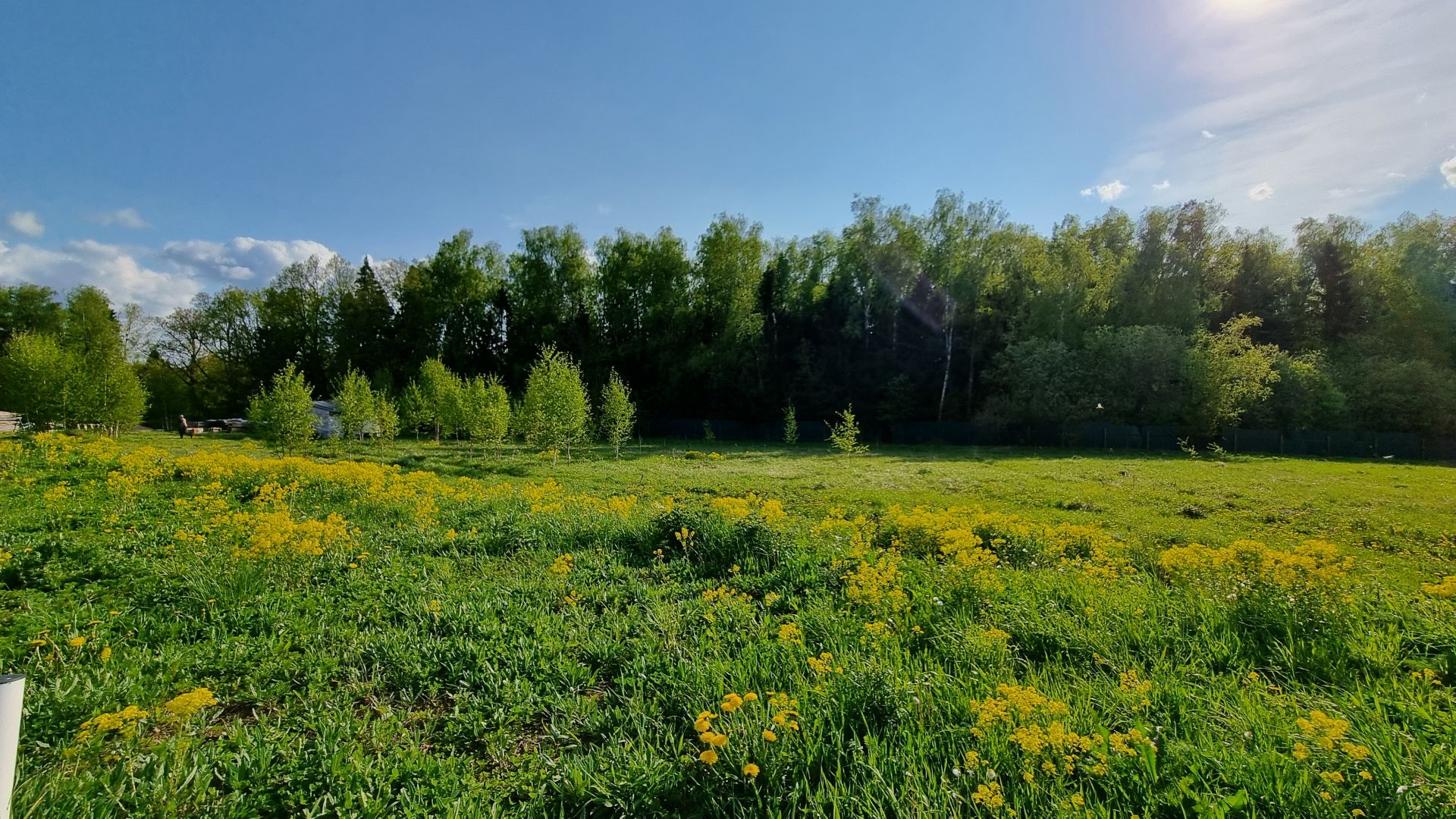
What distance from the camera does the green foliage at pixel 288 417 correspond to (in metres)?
21.2

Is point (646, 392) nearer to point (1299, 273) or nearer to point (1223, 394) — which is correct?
point (1223, 394)

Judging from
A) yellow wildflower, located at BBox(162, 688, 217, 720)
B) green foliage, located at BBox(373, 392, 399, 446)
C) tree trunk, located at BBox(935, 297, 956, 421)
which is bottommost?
yellow wildflower, located at BBox(162, 688, 217, 720)

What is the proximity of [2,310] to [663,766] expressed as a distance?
7509cm

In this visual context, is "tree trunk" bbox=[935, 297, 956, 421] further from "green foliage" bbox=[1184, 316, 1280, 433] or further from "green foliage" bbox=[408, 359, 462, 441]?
"green foliage" bbox=[408, 359, 462, 441]

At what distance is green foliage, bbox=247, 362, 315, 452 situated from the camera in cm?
2117

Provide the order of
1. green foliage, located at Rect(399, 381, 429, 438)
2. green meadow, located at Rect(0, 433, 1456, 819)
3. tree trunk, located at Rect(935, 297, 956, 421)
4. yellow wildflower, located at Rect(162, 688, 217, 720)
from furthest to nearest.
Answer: tree trunk, located at Rect(935, 297, 956, 421) < green foliage, located at Rect(399, 381, 429, 438) < yellow wildflower, located at Rect(162, 688, 217, 720) < green meadow, located at Rect(0, 433, 1456, 819)

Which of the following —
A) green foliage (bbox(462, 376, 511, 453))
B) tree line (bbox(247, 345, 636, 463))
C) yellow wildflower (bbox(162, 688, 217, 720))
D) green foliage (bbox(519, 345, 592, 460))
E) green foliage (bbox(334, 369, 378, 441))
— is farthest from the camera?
green foliage (bbox(334, 369, 378, 441))

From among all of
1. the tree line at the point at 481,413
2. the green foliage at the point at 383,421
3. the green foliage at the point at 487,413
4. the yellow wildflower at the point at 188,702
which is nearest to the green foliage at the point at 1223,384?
the tree line at the point at 481,413

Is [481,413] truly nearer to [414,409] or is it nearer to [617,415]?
[617,415]

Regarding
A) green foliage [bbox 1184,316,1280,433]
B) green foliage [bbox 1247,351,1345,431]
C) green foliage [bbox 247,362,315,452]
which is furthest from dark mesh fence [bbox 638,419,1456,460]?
green foliage [bbox 247,362,315,452]

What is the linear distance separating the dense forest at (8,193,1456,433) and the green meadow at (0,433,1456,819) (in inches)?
1131

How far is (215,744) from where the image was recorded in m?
3.03

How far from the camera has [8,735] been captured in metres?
1.58

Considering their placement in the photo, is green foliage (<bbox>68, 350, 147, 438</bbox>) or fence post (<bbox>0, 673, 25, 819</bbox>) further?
green foliage (<bbox>68, 350, 147, 438</bbox>)
